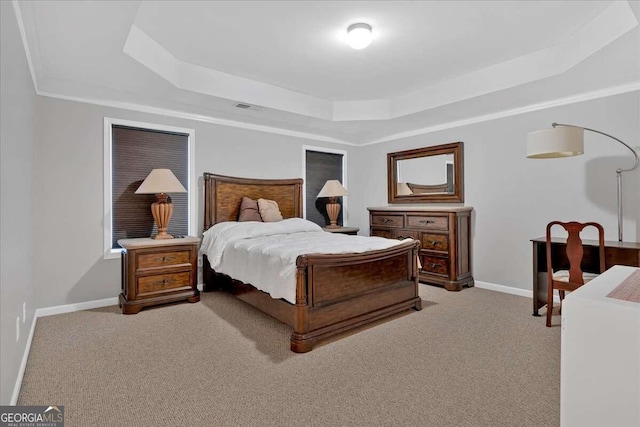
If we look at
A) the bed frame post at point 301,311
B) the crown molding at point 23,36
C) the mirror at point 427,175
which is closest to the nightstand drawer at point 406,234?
the mirror at point 427,175

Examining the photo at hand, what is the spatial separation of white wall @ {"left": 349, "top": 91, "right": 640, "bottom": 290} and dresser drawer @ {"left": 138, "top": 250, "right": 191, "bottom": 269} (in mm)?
3601

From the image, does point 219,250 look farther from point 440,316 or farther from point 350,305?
point 440,316

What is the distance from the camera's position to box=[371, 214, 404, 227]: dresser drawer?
4.85 meters

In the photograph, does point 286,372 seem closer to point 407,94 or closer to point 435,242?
point 435,242

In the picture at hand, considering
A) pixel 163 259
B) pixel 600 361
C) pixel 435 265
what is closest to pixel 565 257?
pixel 435 265

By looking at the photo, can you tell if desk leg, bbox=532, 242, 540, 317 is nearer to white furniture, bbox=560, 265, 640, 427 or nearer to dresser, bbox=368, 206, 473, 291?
dresser, bbox=368, 206, 473, 291

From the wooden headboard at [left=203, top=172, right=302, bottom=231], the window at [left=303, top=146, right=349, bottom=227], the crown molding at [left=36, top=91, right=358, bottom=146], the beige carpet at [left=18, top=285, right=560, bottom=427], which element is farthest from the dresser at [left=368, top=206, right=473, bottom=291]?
the crown molding at [left=36, top=91, right=358, bottom=146]

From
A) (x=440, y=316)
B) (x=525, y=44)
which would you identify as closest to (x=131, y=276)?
(x=440, y=316)

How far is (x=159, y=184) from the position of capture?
360 cm

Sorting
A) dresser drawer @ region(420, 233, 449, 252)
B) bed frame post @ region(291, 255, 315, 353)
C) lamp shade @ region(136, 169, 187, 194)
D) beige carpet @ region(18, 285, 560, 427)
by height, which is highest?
lamp shade @ region(136, 169, 187, 194)

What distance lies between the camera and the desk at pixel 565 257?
291cm

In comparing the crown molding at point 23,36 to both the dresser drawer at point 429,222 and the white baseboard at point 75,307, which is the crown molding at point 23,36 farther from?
the dresser drawer at point 429,222

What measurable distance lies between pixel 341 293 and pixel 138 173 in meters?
2.75

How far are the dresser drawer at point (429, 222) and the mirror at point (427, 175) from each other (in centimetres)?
54
